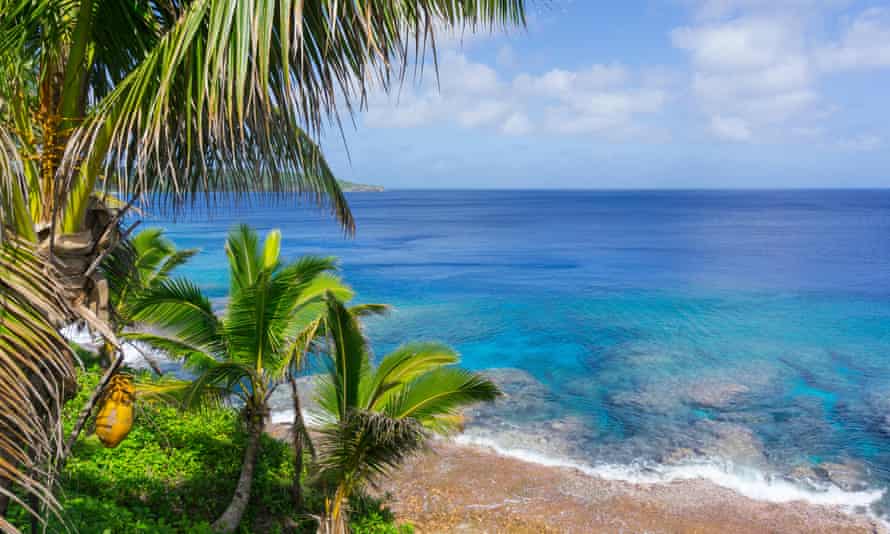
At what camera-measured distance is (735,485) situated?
13320 millimetres

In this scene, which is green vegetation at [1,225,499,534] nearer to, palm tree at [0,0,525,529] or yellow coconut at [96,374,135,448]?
yellow coconut at [96,374,135,448]

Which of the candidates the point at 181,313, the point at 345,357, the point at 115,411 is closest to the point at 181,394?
the point at 181,313

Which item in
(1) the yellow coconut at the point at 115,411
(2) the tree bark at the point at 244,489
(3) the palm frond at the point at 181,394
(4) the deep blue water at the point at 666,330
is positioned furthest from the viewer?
(4) the deep blue water at the point at 666,330

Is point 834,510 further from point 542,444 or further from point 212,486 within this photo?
point 212,486

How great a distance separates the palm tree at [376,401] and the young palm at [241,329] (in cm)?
69

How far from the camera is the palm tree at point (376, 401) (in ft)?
23.2

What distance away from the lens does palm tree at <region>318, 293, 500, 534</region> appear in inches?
278

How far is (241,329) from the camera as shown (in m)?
7.67

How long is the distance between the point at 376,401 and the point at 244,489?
2.76m

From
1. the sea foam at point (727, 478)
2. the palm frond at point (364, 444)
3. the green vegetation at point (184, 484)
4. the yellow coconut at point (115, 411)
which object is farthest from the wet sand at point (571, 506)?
the yellow coconut at point (115, 411)

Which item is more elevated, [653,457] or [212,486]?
[212,486]

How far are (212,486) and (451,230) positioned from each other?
218 feet

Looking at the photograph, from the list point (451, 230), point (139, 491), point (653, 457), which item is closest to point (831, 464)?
point (653, 457)

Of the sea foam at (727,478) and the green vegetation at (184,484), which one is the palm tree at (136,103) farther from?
the sea foam at (727,478)
